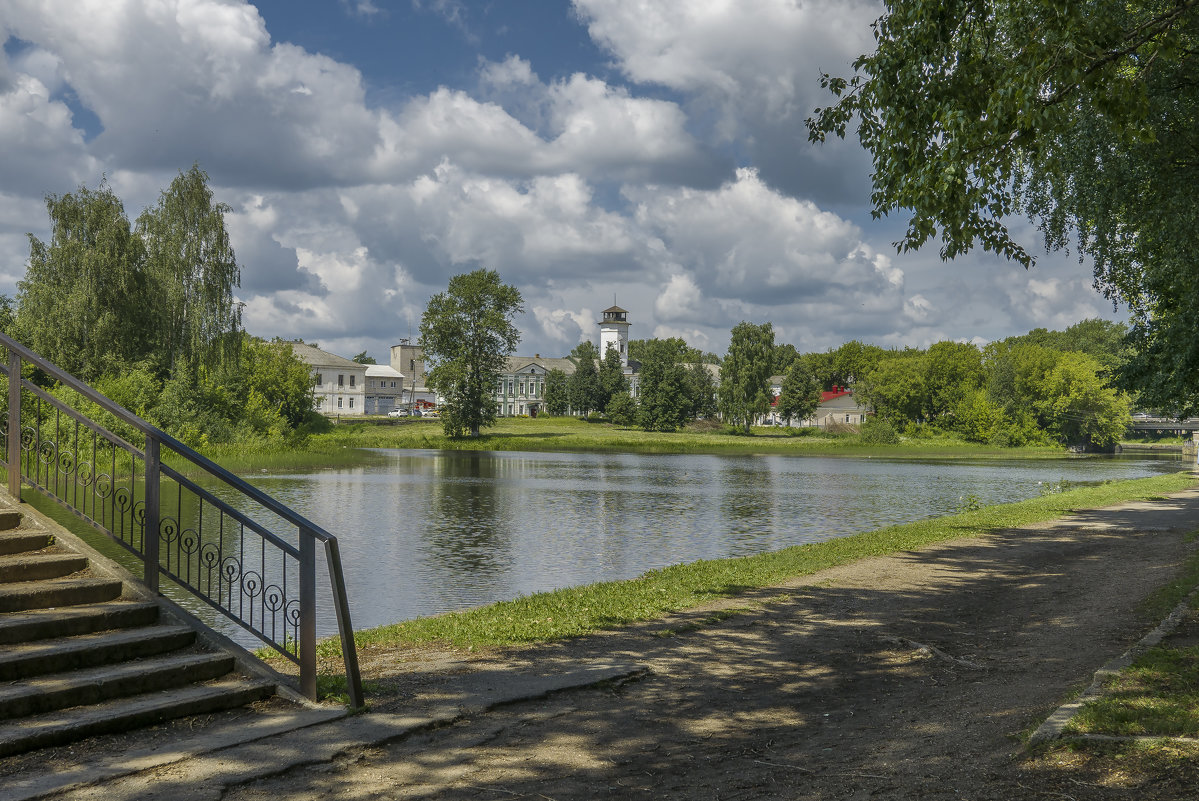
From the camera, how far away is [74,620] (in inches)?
258

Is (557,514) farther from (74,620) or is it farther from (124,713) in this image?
(124,713)

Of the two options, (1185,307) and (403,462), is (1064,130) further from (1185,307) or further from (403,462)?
(403,462)

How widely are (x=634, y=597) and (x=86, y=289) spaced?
43.4 metres

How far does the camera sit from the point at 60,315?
45.5m

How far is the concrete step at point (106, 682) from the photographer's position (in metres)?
5.66

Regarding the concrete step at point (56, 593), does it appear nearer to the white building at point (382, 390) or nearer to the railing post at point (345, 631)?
the railing post at point (345, 631)

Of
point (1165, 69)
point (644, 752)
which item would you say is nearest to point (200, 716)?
point (644, 752)

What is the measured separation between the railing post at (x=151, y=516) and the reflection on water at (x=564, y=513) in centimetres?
654

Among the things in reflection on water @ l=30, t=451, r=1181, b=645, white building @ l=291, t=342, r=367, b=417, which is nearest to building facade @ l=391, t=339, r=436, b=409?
white building @ l=291, t=342, r=367, b=417

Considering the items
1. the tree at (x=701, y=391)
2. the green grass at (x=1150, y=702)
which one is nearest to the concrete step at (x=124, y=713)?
the green grass at (x=1150, y=702)

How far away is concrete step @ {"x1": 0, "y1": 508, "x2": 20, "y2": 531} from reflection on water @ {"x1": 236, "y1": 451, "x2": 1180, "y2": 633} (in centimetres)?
648

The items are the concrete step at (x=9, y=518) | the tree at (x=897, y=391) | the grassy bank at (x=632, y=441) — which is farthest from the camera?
the tree at (x=897, y=391)

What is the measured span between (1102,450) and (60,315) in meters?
96.7

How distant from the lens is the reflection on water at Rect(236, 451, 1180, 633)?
57.1 ft
